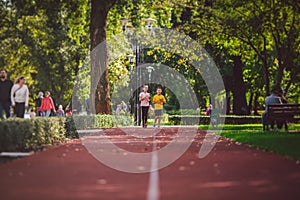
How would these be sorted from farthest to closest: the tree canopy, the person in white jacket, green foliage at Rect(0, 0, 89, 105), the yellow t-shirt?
green foliage at Rect(0, 0, 89, 105), the tree canopy, the yellow t-shirt, the person in white jacket

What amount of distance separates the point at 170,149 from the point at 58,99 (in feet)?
135

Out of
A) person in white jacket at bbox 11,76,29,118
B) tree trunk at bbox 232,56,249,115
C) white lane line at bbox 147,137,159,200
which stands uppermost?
tree trunk at bbox 232,56,249,115

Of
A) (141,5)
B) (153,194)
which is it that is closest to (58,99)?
(141,5)

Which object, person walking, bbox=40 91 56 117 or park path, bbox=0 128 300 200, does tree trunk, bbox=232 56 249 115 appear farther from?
park path, bbox=0 128 300 200

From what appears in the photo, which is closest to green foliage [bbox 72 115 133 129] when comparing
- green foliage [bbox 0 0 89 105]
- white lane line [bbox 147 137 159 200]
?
white lane line [bbox 147 137 159 200]

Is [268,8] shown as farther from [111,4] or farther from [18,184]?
[18,184]

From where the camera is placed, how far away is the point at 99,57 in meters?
31.1

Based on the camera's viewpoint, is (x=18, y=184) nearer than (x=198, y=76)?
Yes

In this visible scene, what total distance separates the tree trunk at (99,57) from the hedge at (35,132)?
7.56 m

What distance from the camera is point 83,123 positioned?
2520cm

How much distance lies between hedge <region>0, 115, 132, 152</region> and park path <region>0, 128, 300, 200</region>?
0.95 m

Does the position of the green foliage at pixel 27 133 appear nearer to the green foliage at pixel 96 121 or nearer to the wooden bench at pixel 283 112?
the green foliage at pixel 96 121

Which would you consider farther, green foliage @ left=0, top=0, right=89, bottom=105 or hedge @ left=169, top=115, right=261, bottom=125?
green foliage @ left=0, top=0, right=89, bottom=105

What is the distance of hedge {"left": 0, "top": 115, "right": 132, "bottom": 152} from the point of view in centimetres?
1377
